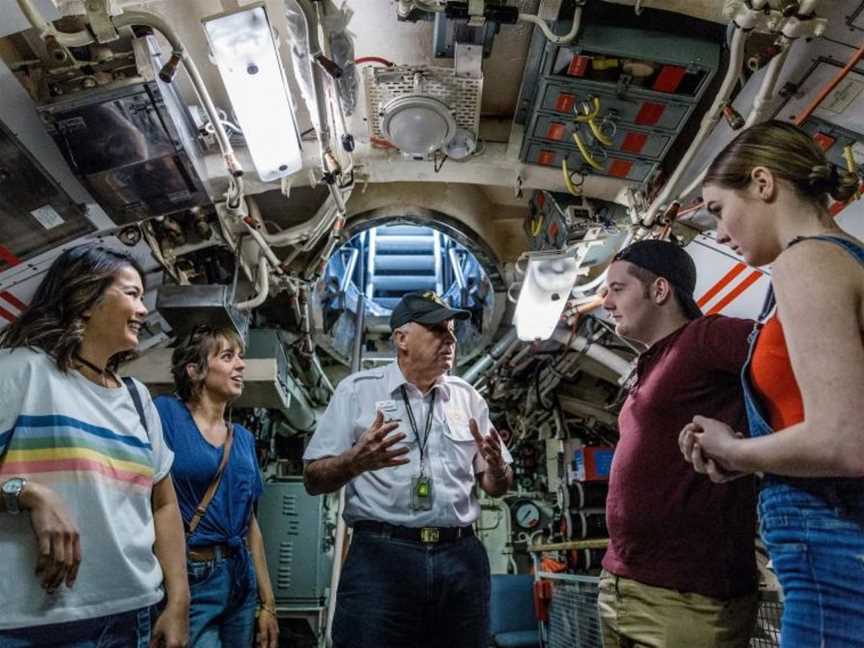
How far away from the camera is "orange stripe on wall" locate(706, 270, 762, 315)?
3.44m

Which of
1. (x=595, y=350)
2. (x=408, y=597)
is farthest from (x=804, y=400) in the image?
(x=595, y=350)

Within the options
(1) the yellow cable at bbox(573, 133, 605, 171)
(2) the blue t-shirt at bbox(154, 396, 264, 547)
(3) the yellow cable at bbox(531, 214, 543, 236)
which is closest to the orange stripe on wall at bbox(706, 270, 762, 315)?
(1) the yellow cable at bbox(573, 133, 605, 171)

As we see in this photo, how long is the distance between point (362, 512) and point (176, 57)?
7.33ft

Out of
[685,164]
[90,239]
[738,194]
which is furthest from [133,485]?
[685,164]

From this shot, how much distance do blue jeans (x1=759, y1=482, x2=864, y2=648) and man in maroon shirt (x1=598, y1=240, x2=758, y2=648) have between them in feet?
1.73

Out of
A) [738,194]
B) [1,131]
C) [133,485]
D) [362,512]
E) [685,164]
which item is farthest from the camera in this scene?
[685,164]

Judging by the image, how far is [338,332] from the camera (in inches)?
270

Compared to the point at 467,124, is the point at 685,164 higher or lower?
lower

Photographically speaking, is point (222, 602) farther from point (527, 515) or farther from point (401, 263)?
point (527, 515)

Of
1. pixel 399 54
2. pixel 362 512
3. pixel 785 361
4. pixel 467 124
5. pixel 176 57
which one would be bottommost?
pixel 362 512

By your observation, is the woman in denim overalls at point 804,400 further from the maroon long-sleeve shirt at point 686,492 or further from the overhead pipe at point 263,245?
the overhead pipe at point 263,245

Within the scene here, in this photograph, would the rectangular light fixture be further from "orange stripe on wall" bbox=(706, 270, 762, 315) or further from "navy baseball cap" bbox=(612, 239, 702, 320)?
"orange stripe on wall" bbox=(706, 270, 762, 315)

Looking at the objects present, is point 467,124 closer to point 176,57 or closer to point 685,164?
point 685,164

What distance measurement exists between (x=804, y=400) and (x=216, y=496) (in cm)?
245
